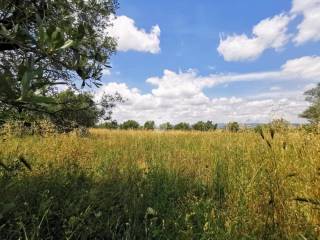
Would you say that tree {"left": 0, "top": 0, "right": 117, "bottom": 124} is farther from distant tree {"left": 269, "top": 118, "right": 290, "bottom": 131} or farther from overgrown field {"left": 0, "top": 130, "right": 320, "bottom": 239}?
distant tree {"left": 269, "top": 118, "right": 290, "bottom": 131}

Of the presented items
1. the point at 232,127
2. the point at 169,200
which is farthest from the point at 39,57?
the point at 232,127

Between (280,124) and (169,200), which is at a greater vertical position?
(280,124)

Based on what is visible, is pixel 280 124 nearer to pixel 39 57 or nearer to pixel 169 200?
pixel 169 200

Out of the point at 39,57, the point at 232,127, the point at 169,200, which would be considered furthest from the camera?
the point at 232,127

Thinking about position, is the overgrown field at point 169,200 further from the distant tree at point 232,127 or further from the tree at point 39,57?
the distant tree at point 232,127

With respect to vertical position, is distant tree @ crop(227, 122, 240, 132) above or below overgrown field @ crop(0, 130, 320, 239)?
above

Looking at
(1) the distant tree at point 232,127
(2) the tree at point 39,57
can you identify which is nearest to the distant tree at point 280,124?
(2) the tree at point 39,57

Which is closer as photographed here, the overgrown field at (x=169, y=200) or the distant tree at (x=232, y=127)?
the overgrown field at (x=169, y=200)

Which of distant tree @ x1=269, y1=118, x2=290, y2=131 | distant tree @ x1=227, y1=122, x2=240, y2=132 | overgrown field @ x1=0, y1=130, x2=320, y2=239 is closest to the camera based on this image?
overgrown field @ x1=0, y1=130, x2=320, y2=239

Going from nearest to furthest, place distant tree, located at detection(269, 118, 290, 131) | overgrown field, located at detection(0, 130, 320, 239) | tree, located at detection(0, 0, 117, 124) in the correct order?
tree, located at detection(0, 0, 117, 124) < overgrown field, located at detection(0, 130, 320, 239) < distant tree, located at detection(269, 118, 290, 131)

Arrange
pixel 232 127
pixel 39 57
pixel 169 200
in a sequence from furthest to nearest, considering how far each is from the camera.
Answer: pixel 232 127 < pixel 169 200 < pixel 39 57

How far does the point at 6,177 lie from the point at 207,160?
4198 mm

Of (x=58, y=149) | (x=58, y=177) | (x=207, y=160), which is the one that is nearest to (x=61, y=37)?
(x=58, y=177)

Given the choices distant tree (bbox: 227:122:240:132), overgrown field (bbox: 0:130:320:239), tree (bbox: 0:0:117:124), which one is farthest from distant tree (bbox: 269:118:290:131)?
distant tree (bbox: 227:122:240:132)
